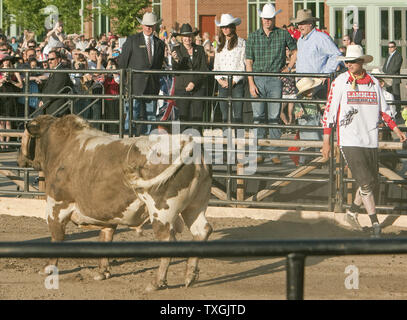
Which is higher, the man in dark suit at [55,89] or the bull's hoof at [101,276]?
the man in dark suit at [55,89]

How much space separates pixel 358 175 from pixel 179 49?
431cm

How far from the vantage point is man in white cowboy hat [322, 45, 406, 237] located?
9.06 meters

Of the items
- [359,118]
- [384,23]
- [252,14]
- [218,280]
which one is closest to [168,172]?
[218,280]

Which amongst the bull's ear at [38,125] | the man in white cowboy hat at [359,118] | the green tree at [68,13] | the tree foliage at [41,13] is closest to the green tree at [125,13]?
the tree foliage at [41,13]

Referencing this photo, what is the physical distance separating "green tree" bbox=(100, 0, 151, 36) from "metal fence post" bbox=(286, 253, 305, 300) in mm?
36970

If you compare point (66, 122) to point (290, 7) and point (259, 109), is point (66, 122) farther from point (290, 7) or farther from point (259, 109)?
point (290, 7)

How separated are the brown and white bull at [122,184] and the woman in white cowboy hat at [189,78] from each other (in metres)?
3.63

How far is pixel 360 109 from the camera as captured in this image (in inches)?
357

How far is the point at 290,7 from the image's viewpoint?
144ft

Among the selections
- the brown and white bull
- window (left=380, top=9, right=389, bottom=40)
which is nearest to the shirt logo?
the brown and white bull

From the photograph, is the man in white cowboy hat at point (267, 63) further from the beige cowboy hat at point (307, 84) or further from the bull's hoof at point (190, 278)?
the bull's hoof at point (190, 278)

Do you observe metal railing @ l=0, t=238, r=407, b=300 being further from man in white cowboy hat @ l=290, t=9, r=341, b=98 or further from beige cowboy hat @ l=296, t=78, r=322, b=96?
man in white cowboy hat @ l=290, t=9, r=341, b=98

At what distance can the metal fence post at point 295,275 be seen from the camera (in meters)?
2.62
